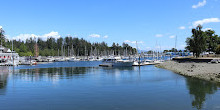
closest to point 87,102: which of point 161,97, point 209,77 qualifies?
point 161,97

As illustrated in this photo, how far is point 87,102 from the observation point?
26016 millimetres

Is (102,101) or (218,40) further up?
(218,40)

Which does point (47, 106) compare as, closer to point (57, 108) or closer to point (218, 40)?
point (57, 108)

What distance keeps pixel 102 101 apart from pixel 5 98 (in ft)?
47.6

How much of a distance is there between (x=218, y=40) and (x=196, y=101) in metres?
123

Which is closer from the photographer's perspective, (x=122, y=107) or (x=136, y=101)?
(x=122, y=107)

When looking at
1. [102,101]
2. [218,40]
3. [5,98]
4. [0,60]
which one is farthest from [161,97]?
[218,40]

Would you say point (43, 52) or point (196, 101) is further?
point (43, 52)

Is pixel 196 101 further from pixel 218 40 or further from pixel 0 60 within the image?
pixel 218 40

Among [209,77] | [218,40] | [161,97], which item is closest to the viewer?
[161,97]

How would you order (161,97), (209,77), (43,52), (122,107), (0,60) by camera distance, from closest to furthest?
1. (122,107)
2. (161,97)
3. (209,77)
4. (0,60)
5. (43,52)

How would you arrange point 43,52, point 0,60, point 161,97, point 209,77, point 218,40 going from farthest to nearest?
1. point 43,52
2. point 218,40
3. point 0,60
4. point 209,77
5. point 161,97

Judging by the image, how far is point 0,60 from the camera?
367ft

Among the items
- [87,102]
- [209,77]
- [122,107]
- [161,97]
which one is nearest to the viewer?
[122,107]
